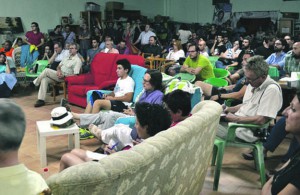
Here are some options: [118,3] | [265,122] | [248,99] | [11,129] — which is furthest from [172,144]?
[118,3]

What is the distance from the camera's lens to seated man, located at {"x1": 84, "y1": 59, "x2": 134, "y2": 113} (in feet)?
15.0

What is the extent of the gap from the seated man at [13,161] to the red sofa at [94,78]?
4.39m

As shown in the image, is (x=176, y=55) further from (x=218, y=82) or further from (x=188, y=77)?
(x=218, y=82)

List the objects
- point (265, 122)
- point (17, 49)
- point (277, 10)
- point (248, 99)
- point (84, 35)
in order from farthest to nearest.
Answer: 1. point (277, 10)
2. point (84, 35)
3. point (17, 49)
4. point (248, 99)
5. point (265, 122)

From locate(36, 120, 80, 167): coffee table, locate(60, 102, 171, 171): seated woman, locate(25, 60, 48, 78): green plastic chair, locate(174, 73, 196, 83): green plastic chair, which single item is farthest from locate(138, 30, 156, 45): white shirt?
locate(60, 102, 171, 171): seated woman

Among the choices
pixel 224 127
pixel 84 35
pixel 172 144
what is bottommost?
pixel 224 127

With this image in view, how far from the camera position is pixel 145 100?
13.0ft

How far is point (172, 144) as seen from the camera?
1820 mm

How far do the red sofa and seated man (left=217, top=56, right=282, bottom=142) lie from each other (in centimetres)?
286

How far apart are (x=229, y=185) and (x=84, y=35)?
7957 millimetres

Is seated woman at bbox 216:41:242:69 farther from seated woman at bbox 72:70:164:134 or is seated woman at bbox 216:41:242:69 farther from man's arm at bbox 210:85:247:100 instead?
seated woman at bbox 72:70:164:134

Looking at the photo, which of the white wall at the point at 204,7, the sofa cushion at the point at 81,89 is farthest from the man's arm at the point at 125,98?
the white wall at the point at 204,7

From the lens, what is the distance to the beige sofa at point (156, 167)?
1401 mm

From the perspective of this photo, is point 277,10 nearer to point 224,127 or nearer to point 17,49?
point 17,49
